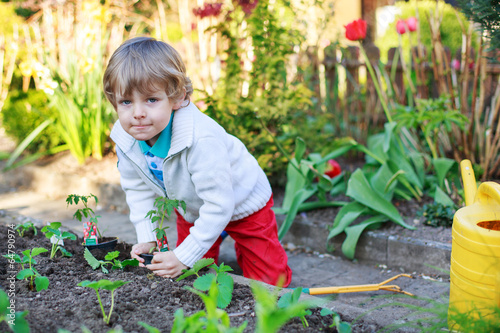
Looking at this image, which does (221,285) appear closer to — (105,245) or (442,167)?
(105,245)

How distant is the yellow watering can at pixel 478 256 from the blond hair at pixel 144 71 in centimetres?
114

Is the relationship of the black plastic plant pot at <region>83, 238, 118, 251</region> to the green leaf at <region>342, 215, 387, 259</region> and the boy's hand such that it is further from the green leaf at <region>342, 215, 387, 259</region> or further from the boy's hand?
the green leaf at <region>342, 215, 387, 259</region>

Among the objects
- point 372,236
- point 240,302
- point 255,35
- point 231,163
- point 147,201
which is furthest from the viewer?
point 255,35

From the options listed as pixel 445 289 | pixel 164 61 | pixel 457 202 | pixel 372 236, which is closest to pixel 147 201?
pixel 164 61

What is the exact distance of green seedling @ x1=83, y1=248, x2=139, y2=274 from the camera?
1815mm

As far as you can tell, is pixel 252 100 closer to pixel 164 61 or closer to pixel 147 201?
pixel 147 201

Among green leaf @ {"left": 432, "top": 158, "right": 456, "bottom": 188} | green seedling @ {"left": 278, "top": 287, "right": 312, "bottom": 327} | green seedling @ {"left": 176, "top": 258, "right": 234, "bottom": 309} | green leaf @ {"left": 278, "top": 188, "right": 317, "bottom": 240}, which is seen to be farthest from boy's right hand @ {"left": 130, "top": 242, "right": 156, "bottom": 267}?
green leaf @ {"left": 432, "top": 158, "right": 456, "bottom": 188}

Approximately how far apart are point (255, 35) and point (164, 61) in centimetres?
165

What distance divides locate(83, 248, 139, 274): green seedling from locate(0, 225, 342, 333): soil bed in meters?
0.02

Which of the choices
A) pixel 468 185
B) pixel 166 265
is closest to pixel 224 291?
pixel 166 265

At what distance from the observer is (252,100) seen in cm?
333

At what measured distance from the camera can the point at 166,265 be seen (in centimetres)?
184

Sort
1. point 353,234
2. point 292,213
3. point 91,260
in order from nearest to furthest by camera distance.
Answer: point 91,260 < point 353,234 < point 292,213

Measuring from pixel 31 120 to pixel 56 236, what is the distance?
10.6 ft
